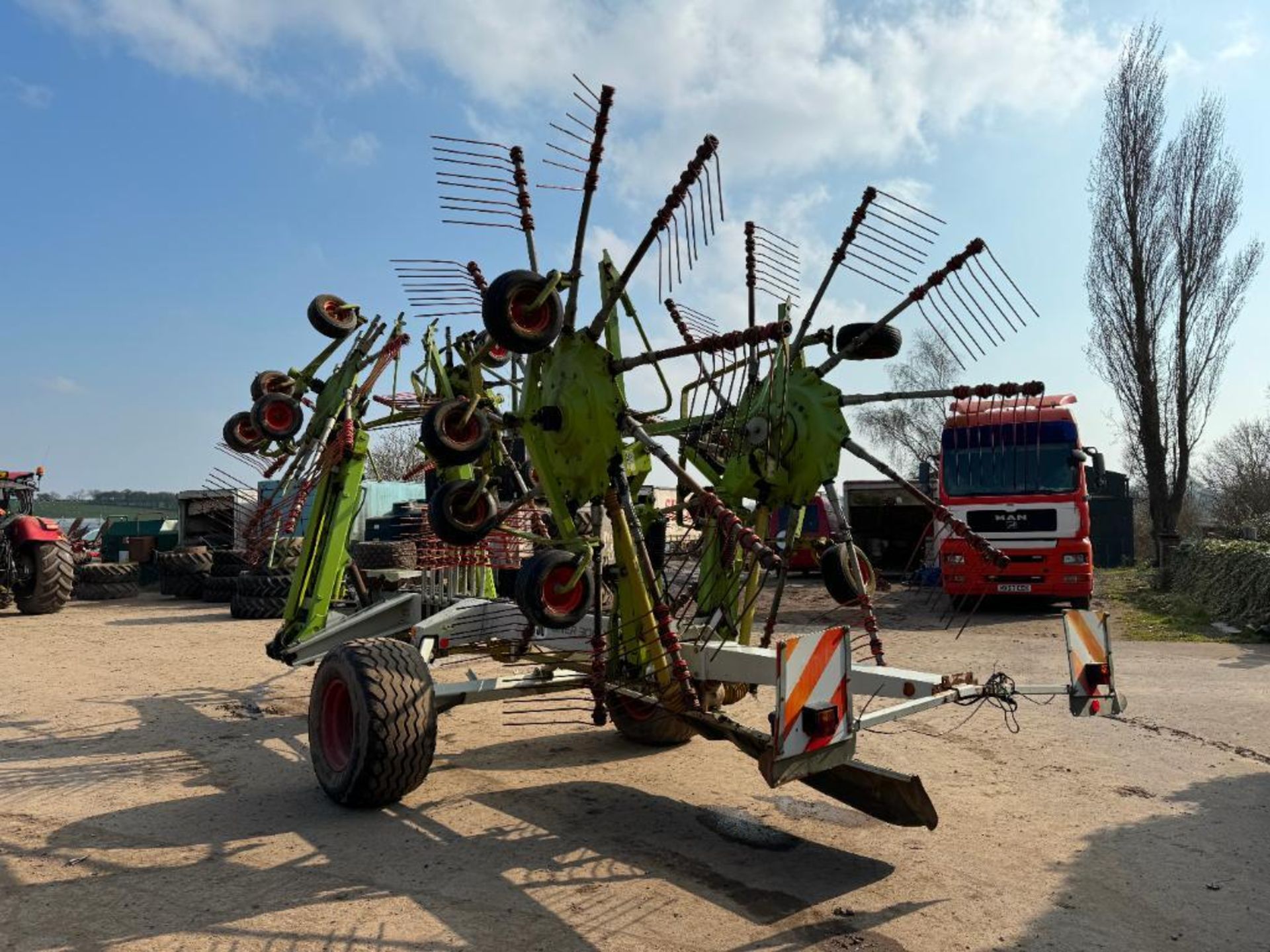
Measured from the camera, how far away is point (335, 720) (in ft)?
17.6

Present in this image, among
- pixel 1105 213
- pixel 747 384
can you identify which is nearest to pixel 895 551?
pixel 1105 213

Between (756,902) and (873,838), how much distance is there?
3.34ft

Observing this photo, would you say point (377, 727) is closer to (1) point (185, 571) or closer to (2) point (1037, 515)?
(2) point (1037, 515)

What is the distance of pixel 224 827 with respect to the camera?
4797mm

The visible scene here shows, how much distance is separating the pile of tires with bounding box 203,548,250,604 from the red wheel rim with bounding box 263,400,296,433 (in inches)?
432

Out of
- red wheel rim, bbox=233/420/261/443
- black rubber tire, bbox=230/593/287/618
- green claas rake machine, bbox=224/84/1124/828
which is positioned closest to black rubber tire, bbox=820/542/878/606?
green claas rake machine, bbox=224/84/1124/828

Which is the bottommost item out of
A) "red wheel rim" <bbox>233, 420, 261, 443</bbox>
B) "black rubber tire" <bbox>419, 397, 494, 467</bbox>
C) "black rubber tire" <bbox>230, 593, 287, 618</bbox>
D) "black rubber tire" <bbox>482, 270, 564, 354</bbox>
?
"black rubber tire" <bbox>230, 593, 287, 618</bbox>

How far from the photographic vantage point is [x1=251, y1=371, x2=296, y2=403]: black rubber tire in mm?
7758

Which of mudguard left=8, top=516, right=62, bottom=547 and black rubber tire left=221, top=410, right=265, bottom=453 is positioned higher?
black rubber tire left=221, top=410, right=265, bottom=453

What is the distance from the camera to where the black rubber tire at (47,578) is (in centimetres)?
1553

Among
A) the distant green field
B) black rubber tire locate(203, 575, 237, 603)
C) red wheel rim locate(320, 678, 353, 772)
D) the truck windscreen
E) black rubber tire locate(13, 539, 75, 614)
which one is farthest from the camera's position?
the distant green field

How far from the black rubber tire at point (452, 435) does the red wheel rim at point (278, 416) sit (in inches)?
93.0

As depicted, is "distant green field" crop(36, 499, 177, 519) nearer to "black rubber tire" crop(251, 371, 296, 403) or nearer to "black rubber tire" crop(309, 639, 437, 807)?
"black rubber tire" crop(251, 371, 296, 403)

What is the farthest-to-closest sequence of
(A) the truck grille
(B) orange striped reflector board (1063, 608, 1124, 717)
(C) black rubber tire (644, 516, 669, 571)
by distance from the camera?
(A) the truck grille < (C) black rubber tire (644, 516, 669, 571) < (B) orange striped reflector board (1063, 608, 1124, 717)
